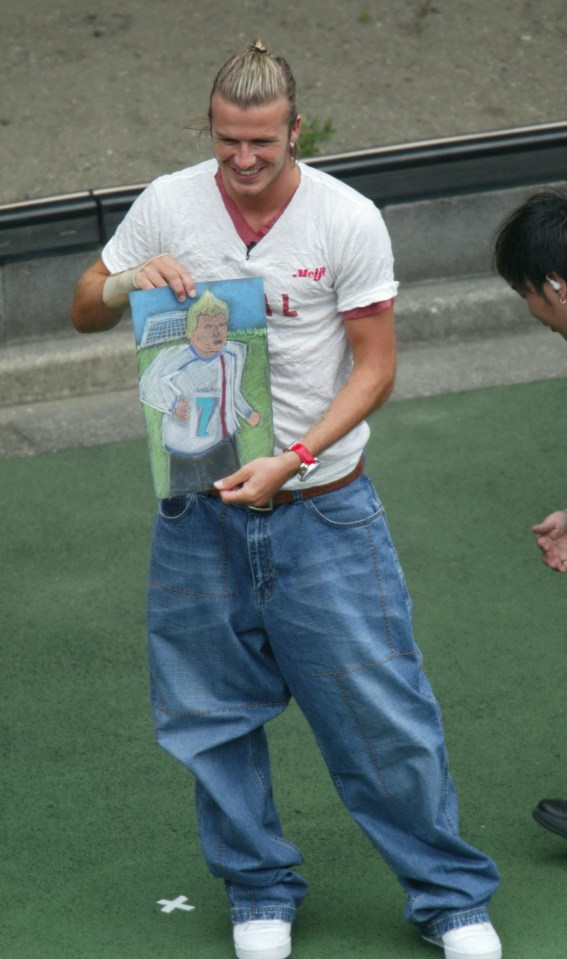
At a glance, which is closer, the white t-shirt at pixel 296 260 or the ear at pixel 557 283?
the white t-shirt at pixel 296 260

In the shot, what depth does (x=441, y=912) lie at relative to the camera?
9.80 ft

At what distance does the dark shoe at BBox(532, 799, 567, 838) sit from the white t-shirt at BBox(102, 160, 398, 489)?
1.08 metres

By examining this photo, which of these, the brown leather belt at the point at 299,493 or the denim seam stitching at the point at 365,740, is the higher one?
the brown leather belt at the point at 299,493

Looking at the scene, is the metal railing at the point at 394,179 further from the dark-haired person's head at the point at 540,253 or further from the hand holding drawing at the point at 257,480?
the hand holding drawing at the point at 257,480

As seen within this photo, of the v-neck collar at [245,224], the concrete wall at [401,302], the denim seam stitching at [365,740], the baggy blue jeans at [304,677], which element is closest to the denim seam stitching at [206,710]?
the baggy blue jeans at [304,677]

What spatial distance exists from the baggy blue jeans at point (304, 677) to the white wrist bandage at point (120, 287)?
0.42 metres

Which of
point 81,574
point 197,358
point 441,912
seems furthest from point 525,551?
point 197,358

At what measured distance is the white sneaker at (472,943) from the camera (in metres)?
2.96

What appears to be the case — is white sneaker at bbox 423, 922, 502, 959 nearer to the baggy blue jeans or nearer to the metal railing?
the baggy blue jeans

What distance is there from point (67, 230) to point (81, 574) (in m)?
2.01

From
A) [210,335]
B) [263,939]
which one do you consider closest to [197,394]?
[210,335]

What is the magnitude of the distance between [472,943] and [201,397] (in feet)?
4.14

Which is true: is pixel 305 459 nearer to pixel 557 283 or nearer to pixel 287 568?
pixel 287 568

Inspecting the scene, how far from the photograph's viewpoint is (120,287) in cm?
272
